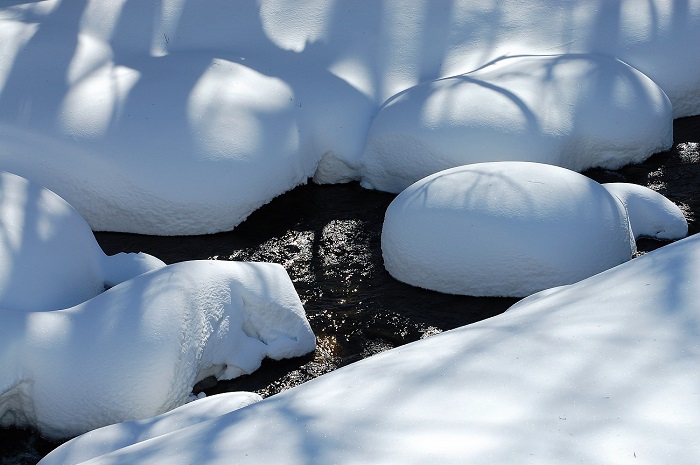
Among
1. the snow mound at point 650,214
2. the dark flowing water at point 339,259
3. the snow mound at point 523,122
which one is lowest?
the dark flowing water at point 339,259

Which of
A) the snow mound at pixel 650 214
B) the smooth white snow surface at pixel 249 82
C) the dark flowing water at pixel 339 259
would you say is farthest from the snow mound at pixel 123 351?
the snow mound at pixel 650 214

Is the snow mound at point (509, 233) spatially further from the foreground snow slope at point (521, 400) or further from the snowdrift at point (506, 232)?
the foreground snow slope at point (521, 400)

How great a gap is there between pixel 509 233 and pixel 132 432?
7.39ft

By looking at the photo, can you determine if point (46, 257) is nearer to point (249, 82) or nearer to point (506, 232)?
point (249, 82)

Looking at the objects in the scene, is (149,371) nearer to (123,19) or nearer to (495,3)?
(123,19)

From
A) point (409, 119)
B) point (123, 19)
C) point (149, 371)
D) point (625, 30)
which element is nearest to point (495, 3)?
point (625, 30)

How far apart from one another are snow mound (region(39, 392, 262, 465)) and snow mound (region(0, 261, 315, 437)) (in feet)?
1.37

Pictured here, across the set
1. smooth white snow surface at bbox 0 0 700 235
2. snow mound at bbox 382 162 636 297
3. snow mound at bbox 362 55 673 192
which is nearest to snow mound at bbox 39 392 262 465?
snow mound at bbox 382 162 636 297

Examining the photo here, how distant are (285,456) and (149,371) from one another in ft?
7.59

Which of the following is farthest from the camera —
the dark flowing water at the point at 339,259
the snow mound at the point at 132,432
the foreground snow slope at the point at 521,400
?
the dark flowing water at the point at 339,259

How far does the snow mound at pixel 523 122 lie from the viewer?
218 inches

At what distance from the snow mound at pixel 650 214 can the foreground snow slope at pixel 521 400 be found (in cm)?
319

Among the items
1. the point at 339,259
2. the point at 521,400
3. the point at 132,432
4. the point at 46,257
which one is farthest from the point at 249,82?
the point at 521,400

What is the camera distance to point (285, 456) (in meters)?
1.56
